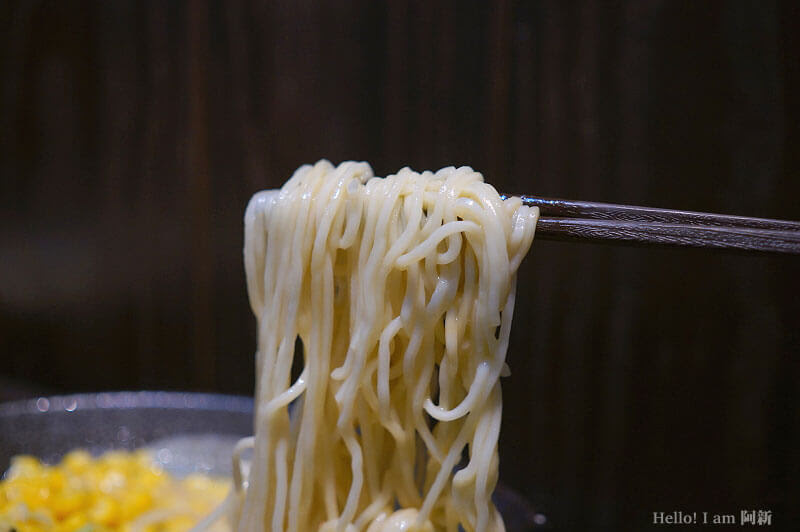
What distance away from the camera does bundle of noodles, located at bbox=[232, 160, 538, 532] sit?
1138mm

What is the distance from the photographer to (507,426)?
2.36m

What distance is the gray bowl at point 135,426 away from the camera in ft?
6.13

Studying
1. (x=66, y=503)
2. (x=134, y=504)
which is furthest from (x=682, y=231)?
(x=66, y=503)

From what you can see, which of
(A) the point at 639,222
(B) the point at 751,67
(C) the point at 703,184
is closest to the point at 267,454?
(A) the point at 639,222

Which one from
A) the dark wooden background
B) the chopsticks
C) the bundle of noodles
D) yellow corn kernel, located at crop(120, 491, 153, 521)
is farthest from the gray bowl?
the chopsticks

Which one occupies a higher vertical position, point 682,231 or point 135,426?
point 682,231

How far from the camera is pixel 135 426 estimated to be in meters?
1.97

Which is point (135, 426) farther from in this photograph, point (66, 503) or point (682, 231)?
point (682, 231)

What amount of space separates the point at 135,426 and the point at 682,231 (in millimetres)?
1506

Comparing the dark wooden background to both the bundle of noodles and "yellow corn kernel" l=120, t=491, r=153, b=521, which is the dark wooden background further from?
the bundle of noodles

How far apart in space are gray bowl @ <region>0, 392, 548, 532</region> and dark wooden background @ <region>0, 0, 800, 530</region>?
1.68 feet

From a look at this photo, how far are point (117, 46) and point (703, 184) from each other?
180 cm

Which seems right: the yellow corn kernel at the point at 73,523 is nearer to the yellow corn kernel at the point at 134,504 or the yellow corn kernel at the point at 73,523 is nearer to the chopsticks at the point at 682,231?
the yellow corn kernel at the point at 134,504

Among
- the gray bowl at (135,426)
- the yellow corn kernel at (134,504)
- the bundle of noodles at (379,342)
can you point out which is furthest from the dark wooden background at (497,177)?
the bundle of noodles at (379,342)
